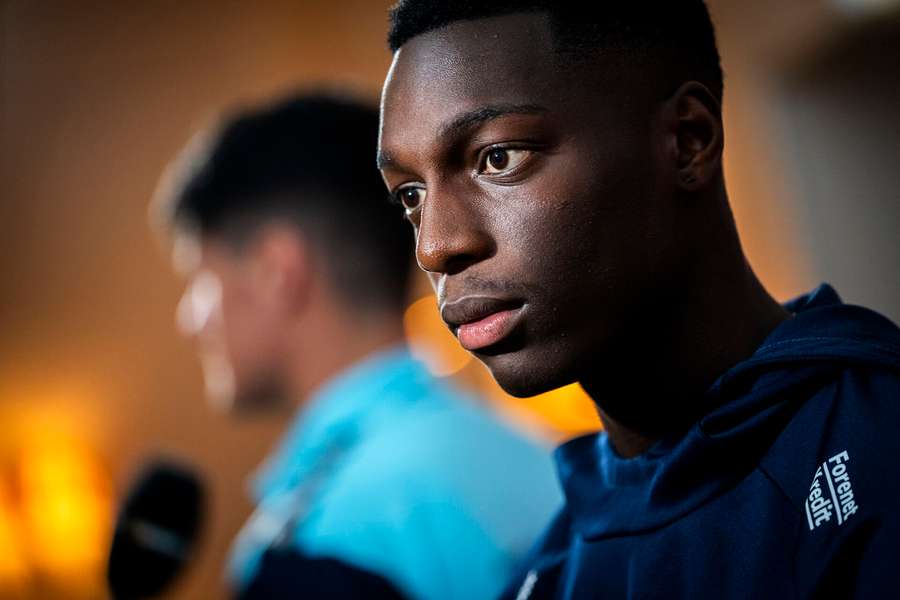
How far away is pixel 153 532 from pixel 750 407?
84cm

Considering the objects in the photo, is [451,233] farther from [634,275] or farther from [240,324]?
[240,324]

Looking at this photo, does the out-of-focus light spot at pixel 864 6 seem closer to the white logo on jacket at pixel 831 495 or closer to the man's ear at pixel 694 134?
the man's ear at pixel 694 134

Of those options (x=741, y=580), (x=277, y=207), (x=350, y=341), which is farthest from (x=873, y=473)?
(x=277, y=207)

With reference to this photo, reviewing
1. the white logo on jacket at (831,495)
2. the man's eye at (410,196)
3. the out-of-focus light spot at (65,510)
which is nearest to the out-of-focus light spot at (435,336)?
the out-of-focus light spot at (65,510)

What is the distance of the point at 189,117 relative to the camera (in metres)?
4.10

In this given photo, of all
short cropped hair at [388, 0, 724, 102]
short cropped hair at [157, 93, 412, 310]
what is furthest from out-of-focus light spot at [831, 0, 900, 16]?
short cropped hair at [388, 0, 724, 102]

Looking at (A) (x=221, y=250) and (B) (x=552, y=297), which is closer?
(B) (x=552, y=297)

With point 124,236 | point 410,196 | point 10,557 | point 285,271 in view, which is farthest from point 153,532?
point 124,236

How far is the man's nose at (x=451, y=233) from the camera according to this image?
539 mm

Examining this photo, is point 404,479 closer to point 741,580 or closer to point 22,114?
point 741,580

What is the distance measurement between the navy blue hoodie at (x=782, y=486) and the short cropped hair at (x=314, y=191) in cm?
89

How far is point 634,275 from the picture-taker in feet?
1.79

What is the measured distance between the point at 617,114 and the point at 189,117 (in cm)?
383

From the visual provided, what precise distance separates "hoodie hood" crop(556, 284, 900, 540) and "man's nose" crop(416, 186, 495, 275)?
17 cm
